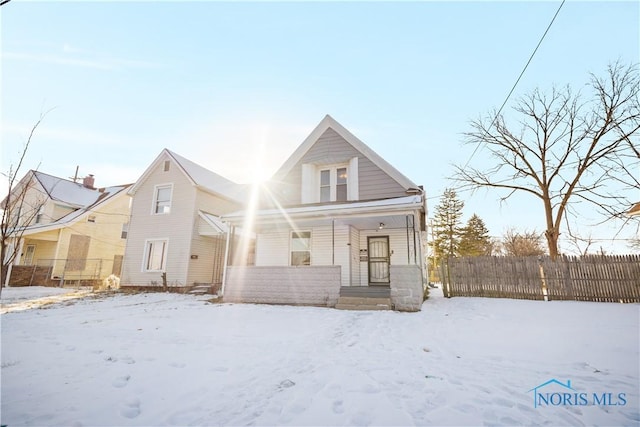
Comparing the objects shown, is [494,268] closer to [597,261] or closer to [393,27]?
[597,261]

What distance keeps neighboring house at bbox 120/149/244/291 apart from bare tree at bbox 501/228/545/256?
108 feet

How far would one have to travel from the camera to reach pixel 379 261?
11391 mm

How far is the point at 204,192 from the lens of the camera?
1576 centimetres

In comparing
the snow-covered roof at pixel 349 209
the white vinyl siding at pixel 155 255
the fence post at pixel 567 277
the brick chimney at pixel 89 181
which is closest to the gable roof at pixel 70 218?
the brick chimney at pixel 89 181

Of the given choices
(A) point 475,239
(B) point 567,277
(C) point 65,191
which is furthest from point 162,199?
(A) point 475,239

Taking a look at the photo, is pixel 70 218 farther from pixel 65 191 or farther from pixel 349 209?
pixel 349 209

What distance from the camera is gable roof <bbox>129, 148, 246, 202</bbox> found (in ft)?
51.0

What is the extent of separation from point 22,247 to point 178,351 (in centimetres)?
2317

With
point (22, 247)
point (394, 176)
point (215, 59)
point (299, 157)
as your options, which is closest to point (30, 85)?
point (215, 59)

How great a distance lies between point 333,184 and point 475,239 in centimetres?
3040

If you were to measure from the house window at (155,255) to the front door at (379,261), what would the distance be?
1100cm

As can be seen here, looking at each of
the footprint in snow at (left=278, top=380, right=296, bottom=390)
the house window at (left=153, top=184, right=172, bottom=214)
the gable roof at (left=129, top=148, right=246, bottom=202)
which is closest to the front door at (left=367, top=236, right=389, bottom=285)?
the footprint in snow at (left=278, top=380, right=296, bottom=390)

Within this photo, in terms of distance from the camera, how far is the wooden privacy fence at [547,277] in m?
8.79
